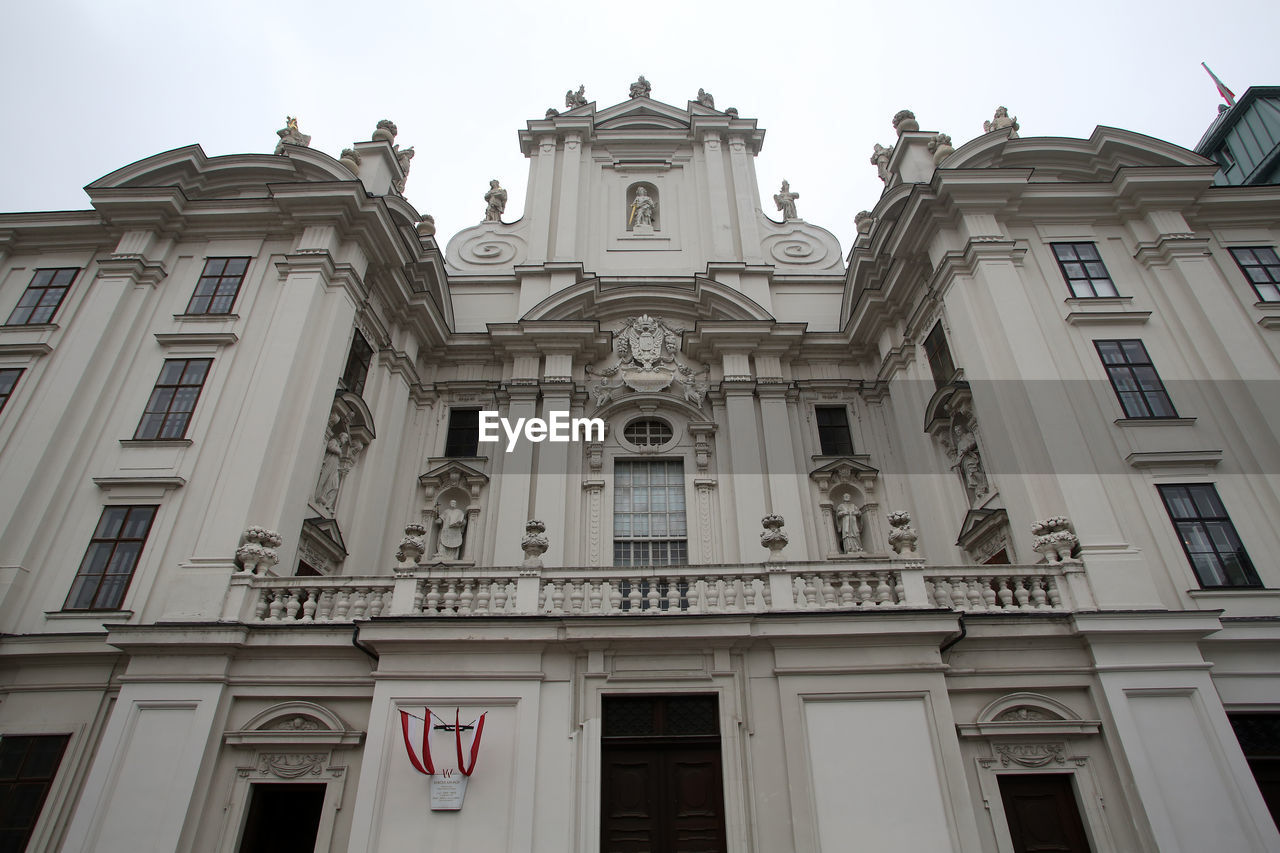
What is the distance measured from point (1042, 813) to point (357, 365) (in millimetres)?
14629

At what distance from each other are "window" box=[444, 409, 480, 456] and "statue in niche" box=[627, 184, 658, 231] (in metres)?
7.15

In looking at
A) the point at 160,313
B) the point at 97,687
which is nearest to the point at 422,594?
the point at 97,687

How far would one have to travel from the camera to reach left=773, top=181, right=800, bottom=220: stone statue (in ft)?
74.9

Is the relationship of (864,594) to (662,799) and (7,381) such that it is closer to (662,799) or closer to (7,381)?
(662,799)

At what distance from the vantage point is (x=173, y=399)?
14.5m

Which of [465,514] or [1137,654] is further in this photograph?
[465,514]

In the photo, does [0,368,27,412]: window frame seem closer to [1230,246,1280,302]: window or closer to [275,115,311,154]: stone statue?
[275,115,311,154]: stone statue

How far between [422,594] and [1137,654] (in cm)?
1031

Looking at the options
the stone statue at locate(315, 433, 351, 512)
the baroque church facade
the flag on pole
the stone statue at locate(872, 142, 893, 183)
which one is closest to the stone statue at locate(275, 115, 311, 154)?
the baroque church facade

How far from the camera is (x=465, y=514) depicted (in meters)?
17.2

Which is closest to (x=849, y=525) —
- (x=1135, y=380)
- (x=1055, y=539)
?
(x=1055, y=539)

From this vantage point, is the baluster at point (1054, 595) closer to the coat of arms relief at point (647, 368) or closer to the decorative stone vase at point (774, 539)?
the decorative stone vase at point (774, 539)

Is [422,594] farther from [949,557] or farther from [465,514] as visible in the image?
[949,557]

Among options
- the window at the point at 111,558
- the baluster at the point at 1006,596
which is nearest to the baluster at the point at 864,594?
the baluster at the point at 1006,596
